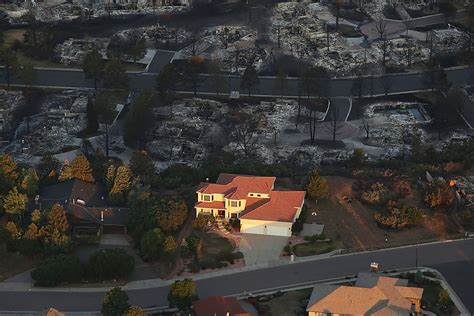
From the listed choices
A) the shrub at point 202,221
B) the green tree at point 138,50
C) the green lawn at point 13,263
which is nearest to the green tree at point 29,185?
the green lawn at point 13,263

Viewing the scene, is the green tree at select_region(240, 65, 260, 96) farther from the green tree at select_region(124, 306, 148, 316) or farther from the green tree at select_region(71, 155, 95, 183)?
the green tree at select_region(124, 306, 148, 316)

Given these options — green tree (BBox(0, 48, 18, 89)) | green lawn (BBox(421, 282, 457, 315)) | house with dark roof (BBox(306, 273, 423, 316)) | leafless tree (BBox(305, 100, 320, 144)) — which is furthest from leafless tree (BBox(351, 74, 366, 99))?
house with dark roof (BBox(306, 273, 423, 316))

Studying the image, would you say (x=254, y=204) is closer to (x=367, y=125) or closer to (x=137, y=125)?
(x=137, y=125)

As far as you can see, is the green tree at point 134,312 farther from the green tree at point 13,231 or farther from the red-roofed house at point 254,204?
the red-roofed house at point 254,204

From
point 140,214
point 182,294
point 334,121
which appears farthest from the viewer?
point 334,121

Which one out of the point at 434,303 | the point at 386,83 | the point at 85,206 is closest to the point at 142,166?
the point at 85,206

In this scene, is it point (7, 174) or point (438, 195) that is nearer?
point (438, 195)
